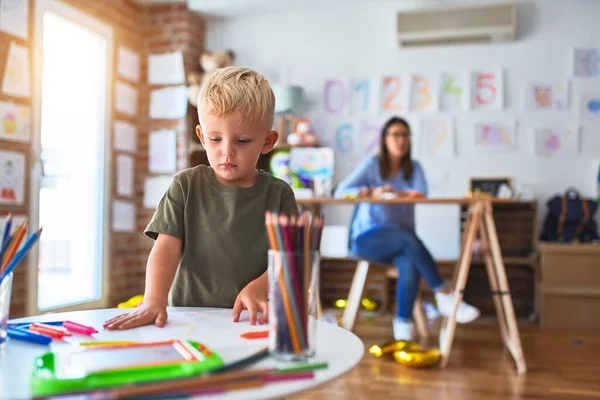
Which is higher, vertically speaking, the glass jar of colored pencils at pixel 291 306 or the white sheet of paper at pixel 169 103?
the white sheet of paper at pixel 169 103

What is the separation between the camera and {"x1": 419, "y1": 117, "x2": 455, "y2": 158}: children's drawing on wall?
4281mm

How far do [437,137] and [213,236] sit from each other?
348 centimetres

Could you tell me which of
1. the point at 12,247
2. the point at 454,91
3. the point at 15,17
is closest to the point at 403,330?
the point at 454,91

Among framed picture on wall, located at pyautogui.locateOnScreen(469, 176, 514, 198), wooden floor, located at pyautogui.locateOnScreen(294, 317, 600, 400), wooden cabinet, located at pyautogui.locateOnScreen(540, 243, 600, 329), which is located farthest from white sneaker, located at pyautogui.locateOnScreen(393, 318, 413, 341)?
framed picture on wall, located at pyautogui.locateOnScreen(469, 176, 514, 198)

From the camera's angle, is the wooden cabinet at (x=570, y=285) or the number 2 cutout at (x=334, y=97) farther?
the number 2 cutout at (x=334, y=97)

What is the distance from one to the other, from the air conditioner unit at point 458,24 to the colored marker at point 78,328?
3855 millimetres

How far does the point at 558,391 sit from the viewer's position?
7.18 ft

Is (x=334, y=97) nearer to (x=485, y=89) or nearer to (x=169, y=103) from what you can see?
(x=485, y=89)

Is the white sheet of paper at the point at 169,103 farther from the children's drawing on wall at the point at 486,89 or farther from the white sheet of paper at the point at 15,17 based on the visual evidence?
the children's drawing on wall at the point at 486,89

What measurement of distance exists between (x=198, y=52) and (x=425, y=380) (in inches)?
127

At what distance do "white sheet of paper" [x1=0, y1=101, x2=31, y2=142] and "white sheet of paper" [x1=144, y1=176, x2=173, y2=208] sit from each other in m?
1.18

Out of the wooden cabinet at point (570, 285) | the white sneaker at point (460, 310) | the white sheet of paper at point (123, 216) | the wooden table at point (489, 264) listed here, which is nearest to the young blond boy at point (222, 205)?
the wooden table at point (489, 264)

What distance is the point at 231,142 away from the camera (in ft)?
3.21

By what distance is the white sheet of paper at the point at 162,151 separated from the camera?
172 inches
